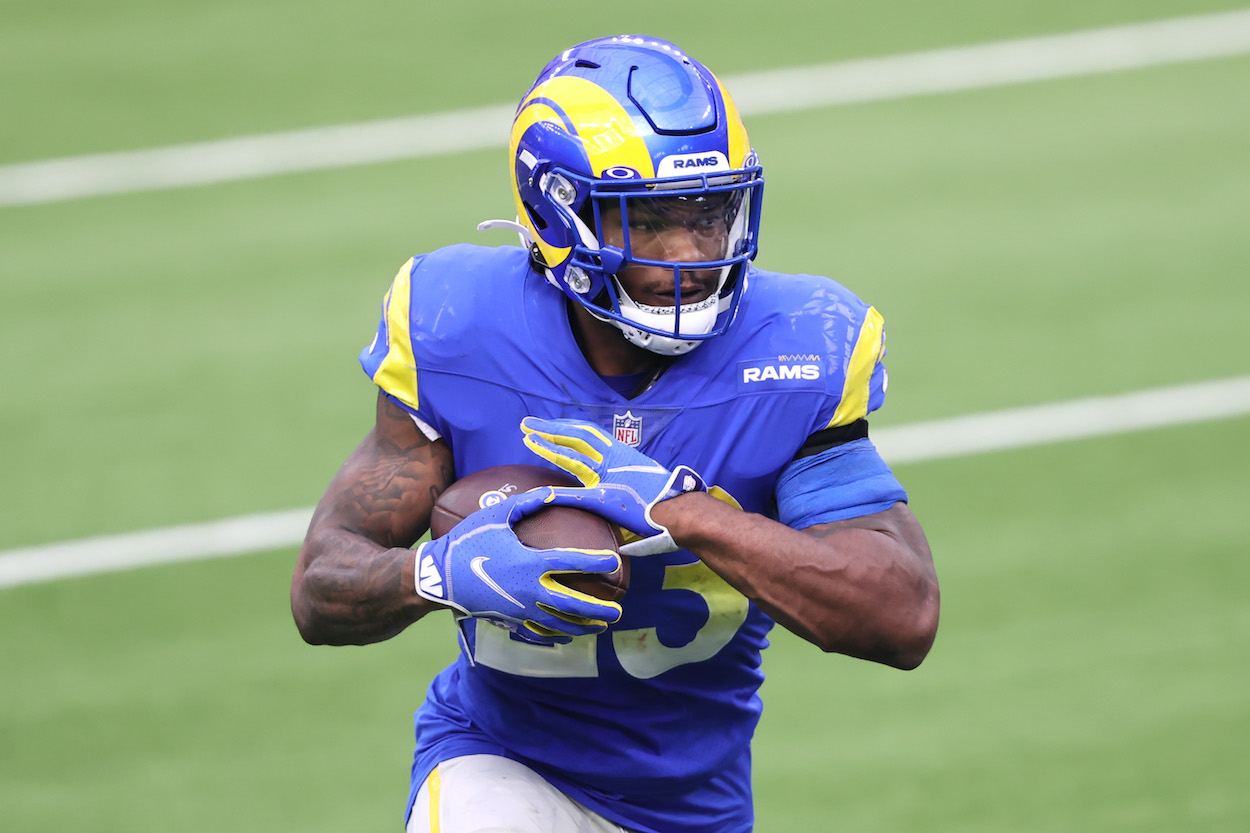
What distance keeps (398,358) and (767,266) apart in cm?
415

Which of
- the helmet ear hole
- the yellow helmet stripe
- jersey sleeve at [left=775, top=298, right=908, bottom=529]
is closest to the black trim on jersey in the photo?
jersey sleeve at [left=775, top=298, right=908, bottom=529]

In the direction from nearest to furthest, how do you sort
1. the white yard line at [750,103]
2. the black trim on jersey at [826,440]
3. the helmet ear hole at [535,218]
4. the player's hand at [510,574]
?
the player's hand at [510,574]
the black trim on jersey at [826,440]
the helmet ear hole at [535,218]
the white yard line at [750,103]

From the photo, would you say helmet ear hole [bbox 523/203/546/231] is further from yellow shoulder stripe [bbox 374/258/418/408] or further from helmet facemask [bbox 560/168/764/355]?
yellow shoulder stripe [bbox 374/258/418/408]

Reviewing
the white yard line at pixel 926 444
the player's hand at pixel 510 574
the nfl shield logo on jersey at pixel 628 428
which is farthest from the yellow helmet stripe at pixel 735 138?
the white yard line at pixel 926 444

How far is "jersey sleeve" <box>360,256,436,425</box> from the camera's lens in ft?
11.2

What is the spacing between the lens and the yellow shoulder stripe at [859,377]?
130 inches

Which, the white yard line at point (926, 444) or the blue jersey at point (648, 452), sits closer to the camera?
the blue jersey at point (648, 452)

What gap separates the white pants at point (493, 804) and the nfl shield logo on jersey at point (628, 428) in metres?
0.73

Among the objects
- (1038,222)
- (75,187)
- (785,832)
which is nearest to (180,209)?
(75,187)

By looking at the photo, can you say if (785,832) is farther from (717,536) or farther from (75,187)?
(75,187)

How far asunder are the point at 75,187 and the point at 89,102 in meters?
0.79

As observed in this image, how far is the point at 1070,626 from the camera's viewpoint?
5.70 metres

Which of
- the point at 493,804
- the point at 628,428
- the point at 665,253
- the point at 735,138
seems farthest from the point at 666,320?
the point at 493,804

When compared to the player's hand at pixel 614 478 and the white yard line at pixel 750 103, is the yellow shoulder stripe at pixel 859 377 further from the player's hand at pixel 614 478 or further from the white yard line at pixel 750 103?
the white yard line at pixel 750 103
